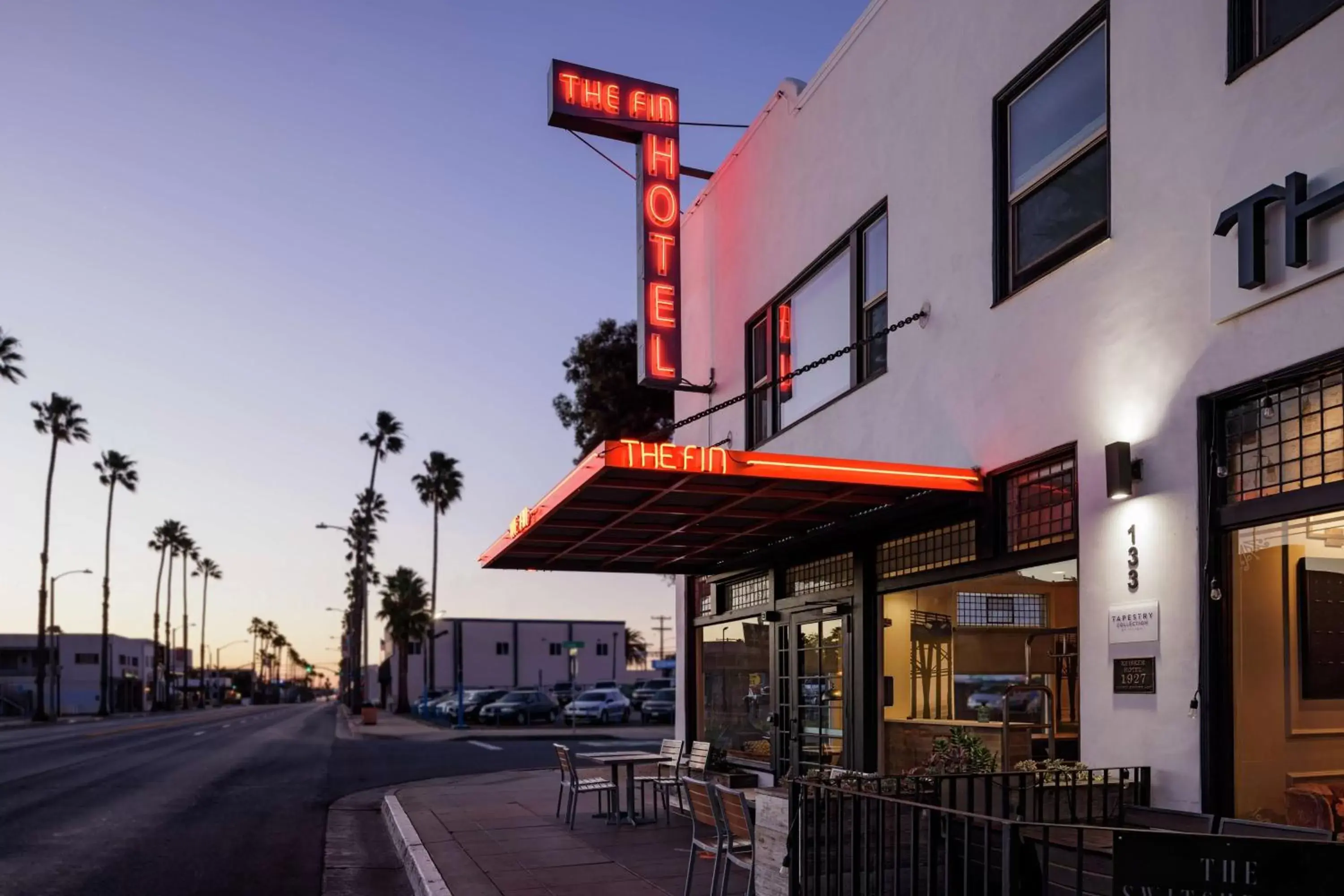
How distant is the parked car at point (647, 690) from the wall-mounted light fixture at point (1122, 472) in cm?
4140

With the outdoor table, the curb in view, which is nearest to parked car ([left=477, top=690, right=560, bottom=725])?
the curb

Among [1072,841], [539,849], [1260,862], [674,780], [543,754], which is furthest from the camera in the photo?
[543,754]

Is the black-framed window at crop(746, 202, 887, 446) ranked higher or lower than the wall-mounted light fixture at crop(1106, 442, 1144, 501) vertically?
higher

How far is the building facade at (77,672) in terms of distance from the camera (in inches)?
4126

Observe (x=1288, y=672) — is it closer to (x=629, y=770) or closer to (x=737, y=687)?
(x=629, y=770)

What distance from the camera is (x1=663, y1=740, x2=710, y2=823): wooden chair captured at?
1306cm

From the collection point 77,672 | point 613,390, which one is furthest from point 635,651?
point 613,390

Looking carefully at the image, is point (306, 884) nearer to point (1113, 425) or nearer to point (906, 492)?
point (906, 492)

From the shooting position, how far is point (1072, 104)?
8930 mm

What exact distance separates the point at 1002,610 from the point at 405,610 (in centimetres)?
6714

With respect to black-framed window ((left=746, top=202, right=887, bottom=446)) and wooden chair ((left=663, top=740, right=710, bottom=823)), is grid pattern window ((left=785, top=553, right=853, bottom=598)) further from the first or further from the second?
wooden chair ((left=663, top=740, right=710, bottom=823))

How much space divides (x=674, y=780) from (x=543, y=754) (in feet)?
49.9

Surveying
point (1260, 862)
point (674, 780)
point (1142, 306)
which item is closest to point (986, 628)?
point (674, 780)

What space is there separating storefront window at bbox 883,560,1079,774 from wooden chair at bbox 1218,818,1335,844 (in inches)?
170
